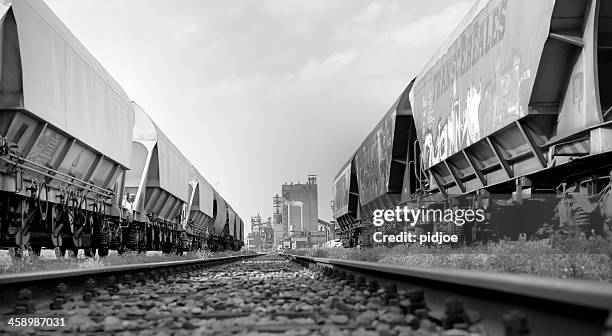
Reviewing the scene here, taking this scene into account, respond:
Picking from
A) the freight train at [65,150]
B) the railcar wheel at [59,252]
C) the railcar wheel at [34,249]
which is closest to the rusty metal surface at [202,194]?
the freight train at [65,150]

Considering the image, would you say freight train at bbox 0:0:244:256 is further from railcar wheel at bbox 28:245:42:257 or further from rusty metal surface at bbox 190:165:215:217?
rusty metal surface at bbox 190:165:215:217

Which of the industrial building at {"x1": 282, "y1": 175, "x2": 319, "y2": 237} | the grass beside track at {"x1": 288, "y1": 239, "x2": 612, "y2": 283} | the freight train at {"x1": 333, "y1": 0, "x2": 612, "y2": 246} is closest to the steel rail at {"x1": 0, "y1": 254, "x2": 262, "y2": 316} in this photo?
the grass beside track at {"x1": 288, "y1": 239, "x2": 612, "y2": 283}

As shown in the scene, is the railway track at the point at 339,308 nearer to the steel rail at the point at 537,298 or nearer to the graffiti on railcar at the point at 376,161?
the steel rail at the point at 537,298

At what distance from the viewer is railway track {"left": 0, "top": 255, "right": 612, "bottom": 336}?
7.29ft

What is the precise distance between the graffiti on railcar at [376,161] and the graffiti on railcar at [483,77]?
198 inches

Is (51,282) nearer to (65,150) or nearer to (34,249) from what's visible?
(65,150)

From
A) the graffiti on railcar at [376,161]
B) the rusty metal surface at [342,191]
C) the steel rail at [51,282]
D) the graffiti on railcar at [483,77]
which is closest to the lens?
the steel rail at [51,282]

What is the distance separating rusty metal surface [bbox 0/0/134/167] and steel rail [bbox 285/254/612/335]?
6712mm

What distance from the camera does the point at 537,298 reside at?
2377 mm

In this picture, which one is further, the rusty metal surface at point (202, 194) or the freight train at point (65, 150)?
the rusty metal surface at point (202, 194)

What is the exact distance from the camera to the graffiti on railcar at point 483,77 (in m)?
10.4

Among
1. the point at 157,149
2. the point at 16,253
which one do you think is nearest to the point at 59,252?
the point at 16,253
